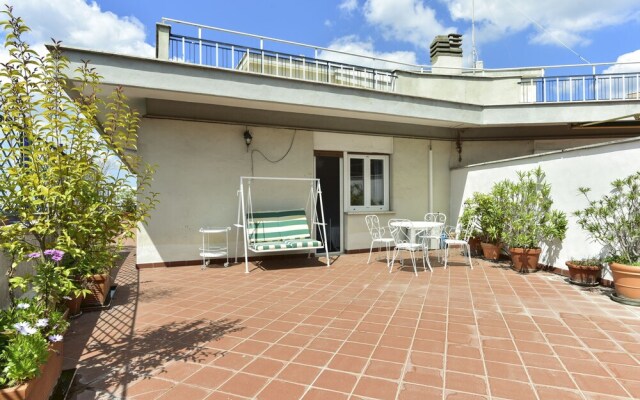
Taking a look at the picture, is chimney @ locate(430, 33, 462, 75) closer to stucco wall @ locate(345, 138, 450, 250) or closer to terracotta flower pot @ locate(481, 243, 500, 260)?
stucco wall @ locate(345, 138, 450, 250)

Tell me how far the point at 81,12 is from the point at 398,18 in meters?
10.0

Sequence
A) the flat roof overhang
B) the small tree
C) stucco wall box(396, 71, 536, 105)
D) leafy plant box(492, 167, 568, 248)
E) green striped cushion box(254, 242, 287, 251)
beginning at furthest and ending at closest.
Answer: stucco wall box(396, 71, 536, 105), green striped cushion box(254, 242, 287, 251), leafy plant box(492, 167, 568, 248), the flat roof overhang, the small tree

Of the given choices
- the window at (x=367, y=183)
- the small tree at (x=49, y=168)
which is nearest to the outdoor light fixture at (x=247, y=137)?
the window at (x=367, y=183)

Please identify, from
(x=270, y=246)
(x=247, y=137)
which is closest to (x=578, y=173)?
(x=270, y=246)

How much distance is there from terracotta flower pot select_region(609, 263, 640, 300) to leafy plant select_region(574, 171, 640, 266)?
20 cm

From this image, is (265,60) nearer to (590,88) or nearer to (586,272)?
(586,272)

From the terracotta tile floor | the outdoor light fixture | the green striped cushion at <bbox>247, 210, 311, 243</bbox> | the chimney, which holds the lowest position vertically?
the terracotta tile floor

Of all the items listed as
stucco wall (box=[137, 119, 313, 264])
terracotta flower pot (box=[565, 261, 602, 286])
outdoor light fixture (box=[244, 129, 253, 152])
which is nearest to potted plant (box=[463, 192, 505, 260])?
terracotta flower pot (box=[565, 261, 602, 286])

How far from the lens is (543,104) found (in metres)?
7.89

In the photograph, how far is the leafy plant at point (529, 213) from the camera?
567cm

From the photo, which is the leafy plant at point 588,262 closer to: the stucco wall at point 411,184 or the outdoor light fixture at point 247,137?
the stucco wall at point 411,184

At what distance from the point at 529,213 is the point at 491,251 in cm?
130

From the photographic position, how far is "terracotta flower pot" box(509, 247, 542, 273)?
19.2 feet

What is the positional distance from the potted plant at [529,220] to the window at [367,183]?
2.82 m
